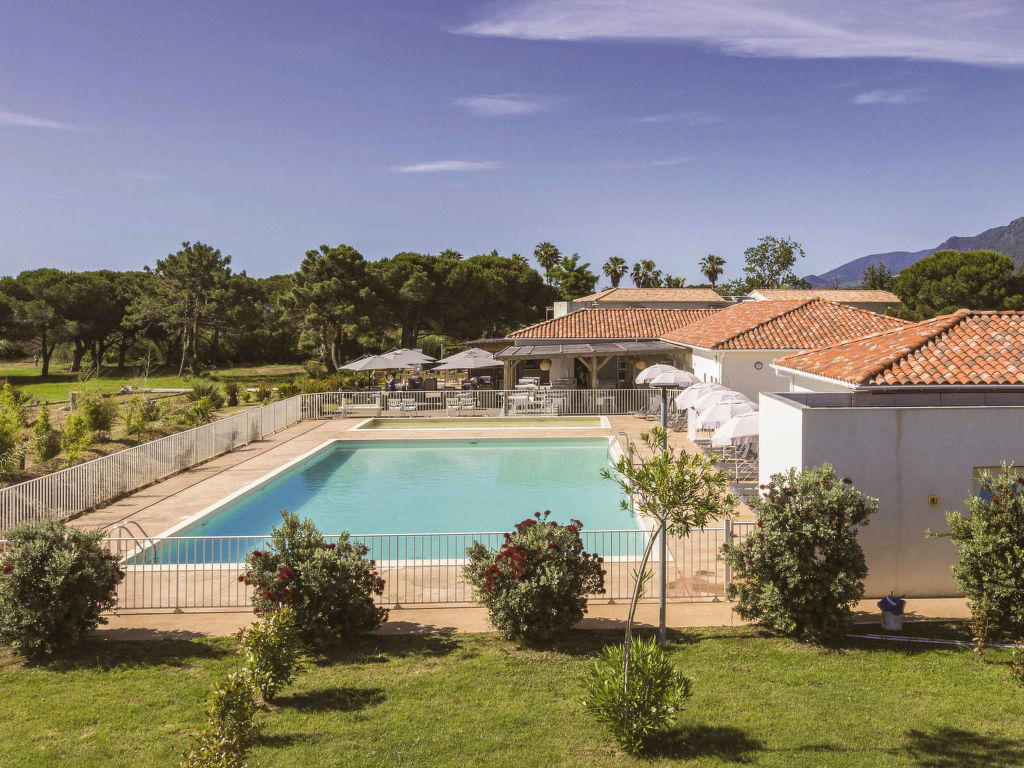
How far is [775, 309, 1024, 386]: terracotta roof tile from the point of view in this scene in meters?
11.2

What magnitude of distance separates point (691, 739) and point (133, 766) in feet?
15.6

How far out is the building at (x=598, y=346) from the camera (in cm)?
3341

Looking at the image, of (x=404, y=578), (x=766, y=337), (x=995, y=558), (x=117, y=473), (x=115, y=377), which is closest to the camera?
(x=995, y=558)

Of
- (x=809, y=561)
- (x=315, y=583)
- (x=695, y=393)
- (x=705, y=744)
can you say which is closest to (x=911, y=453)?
(x=809, y=561)

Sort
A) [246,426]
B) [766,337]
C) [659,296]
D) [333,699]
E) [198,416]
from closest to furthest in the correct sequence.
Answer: [333,699] < [246,426] < [198,416] < [766,337] < [659,296]

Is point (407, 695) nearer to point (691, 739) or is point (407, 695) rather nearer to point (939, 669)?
point (691, 739)

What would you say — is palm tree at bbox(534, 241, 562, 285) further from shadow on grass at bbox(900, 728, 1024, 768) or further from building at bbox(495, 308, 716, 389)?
shadow on grass at bbox(900, 728, 1024, 768)

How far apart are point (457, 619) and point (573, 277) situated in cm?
6735

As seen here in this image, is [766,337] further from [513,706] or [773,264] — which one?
[773,264]

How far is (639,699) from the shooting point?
6.46 metres

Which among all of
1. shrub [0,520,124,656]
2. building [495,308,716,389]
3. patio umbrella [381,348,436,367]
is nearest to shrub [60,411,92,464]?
shrub [0,520,124,656]

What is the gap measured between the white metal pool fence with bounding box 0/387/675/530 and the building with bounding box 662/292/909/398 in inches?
121

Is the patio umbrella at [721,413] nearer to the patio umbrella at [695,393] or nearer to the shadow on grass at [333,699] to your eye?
the patio umbrella at [695,393]

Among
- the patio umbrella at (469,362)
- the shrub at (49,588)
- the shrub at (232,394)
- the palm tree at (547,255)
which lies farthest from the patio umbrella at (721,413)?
the palm tree at (547,255)
